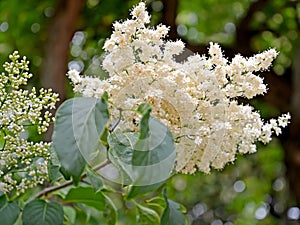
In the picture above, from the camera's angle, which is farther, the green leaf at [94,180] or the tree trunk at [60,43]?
the tree trunk at [60,43]

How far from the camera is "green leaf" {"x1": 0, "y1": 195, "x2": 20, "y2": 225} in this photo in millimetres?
576

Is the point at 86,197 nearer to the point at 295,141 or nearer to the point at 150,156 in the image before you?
the point at 150,156

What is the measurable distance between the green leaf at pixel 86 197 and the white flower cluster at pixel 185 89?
0.19 metres

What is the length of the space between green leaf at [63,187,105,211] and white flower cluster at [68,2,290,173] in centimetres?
19

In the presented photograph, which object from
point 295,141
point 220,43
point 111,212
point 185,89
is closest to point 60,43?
point 220,43

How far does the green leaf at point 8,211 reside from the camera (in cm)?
58

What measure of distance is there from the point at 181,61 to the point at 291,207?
2241 mm

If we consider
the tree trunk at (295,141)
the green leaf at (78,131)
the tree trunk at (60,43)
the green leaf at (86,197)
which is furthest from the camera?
the tree trunk at (295,141)

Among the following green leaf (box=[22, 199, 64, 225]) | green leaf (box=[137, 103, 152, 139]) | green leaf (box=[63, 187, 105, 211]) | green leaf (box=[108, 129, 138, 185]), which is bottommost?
green leaf (box=[63, 187, 105, 211])

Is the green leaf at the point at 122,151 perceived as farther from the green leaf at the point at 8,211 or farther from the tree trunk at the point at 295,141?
the tree trunk at the point at 295,141

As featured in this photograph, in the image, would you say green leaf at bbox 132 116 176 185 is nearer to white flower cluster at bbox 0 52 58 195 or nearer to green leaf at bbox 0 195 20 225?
white flower cluster at bbox 0 52 58 195

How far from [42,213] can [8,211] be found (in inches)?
1.7

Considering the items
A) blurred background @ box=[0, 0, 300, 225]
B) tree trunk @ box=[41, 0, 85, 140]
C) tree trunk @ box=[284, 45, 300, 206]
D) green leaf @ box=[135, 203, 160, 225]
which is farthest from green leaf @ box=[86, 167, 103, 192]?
tree trunk @ box=[284, 45, 300, 206]

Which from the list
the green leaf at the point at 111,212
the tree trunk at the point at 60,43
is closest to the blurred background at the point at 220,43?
the tree trunk at the point at 60,43
